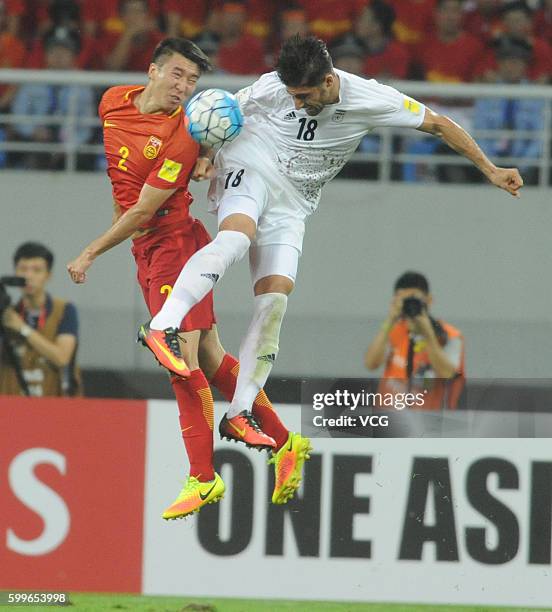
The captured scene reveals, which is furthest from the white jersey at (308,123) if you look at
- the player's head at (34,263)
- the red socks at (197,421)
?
the player's head at (34,263)

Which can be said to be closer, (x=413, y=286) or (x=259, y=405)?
(x=259, y=405)

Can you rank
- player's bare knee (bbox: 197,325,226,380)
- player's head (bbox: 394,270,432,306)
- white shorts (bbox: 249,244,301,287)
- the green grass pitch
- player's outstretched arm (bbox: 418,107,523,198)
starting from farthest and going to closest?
player's head (bbox: 394,270,432,306), the green grass pitch, player's bare knee (bbox: 197,325,226,380), white shorts (bbox: 249,244,301,287), player's outstretched arm (bbox: 418,107,523,198)

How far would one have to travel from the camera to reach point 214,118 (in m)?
7.27

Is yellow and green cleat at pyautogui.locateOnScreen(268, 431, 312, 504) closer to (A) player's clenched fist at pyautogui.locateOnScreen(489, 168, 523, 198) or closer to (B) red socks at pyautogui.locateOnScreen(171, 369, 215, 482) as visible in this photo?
(B) red socks at pyautogui.locateOnScreen(171, 369, 215, 482)

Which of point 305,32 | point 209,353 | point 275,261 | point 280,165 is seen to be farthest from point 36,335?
point 305,32

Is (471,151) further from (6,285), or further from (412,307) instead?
(6,285)

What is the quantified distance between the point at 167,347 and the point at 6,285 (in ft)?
9.89

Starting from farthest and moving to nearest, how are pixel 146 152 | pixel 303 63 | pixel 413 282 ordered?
pixel 413 282
pixel 146 152
pixel 303 63

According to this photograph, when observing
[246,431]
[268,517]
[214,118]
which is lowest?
[268,517]

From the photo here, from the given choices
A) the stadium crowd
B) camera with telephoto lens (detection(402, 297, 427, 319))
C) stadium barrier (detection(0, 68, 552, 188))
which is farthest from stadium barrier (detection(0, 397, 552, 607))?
the stadium crowd

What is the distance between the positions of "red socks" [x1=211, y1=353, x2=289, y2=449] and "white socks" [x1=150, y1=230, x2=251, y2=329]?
76 cm

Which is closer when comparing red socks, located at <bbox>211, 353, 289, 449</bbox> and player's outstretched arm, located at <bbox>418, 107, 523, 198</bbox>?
player's outstretched arm, located at <bbox>418, 107, 523, 198</bbox>

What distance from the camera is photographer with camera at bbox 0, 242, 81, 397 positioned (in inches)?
382

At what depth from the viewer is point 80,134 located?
10.8 metres
